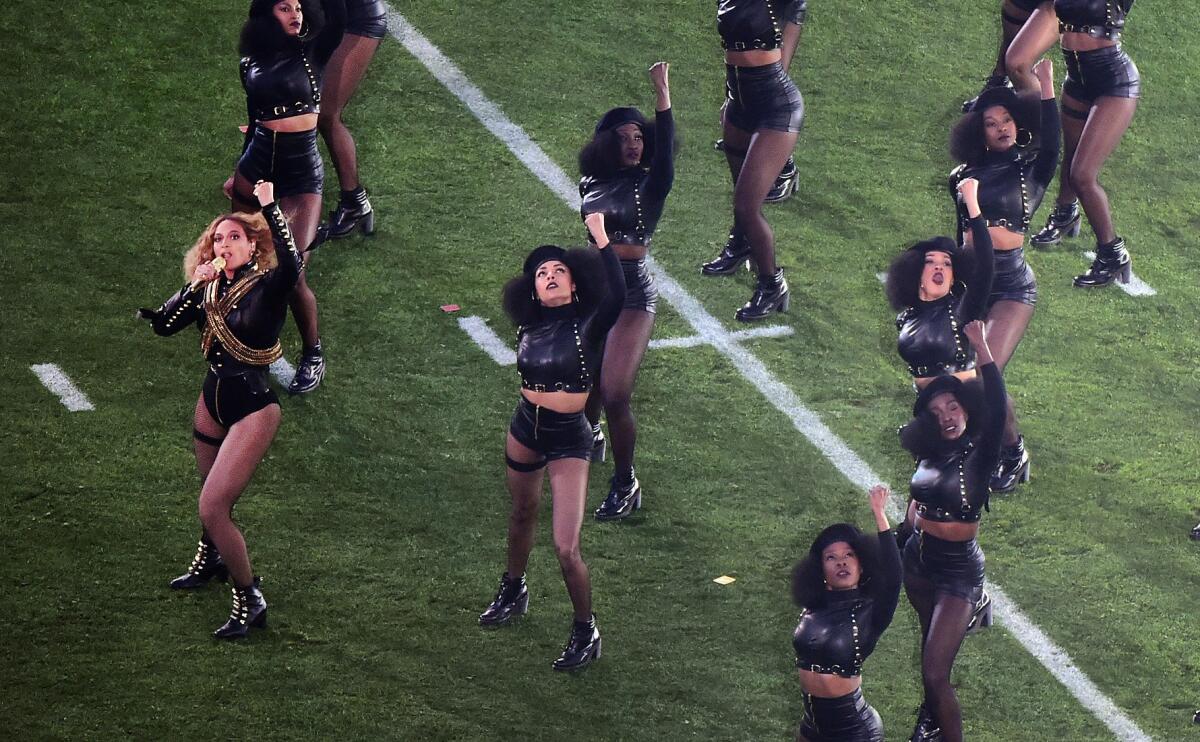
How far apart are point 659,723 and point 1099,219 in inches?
192

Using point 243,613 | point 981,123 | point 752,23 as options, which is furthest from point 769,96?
point 243,613

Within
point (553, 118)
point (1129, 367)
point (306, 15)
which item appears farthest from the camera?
point (553, 118)

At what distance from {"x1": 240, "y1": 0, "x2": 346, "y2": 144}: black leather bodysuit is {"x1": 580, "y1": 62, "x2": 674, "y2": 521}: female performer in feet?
5.33

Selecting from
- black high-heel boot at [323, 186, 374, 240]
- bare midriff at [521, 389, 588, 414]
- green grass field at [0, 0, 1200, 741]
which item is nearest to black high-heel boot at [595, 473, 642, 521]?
green grass field at [0, 0, 1200, 741]

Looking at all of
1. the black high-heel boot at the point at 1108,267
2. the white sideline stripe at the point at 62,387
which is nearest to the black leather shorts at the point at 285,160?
the white sideline stripe at the point at 62,387

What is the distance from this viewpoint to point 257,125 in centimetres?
1181

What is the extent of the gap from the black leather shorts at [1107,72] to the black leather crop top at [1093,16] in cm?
11

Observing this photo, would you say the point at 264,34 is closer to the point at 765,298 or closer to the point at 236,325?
the point at 236,325

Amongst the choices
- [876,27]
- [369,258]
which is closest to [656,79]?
[369,258]

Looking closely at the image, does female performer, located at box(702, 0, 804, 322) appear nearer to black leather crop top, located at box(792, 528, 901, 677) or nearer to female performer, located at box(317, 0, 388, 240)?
female performer, located at box(317, 0, 388, 240)

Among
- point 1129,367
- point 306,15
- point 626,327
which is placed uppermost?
point 306,15

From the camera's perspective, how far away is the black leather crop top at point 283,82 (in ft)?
38.1

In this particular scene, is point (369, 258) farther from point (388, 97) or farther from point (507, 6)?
point (507, 6)

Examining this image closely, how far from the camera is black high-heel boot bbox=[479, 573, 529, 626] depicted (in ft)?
34.1
